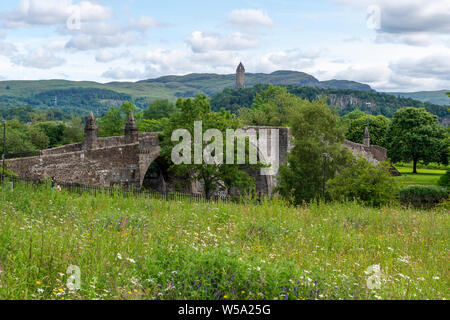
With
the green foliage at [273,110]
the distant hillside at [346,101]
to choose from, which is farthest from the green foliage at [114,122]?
the distant hillside at [346,101]

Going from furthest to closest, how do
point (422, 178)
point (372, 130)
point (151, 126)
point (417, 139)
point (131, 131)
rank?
point (372, 130)
point (151, 126)
point (417, 139)
point (422, 178)
point (131, 131)

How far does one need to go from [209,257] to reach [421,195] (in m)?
31.8

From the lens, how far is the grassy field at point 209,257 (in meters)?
4.73

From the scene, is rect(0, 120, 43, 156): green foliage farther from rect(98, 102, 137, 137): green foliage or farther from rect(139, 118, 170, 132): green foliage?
rect(139, 118, 170, 132): green foliage

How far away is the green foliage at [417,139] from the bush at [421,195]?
19.7 metres

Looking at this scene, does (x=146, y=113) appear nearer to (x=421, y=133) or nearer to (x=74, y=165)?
(x=421, y=133)

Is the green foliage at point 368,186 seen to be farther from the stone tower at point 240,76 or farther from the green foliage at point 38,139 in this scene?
the stone tower at point 240,76

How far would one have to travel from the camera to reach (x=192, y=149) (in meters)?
29.0

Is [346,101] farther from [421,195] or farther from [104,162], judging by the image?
[104,162]

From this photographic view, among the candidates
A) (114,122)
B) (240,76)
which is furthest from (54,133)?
(240,76)

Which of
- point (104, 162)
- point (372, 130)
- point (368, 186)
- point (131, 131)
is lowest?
point (368, 186)

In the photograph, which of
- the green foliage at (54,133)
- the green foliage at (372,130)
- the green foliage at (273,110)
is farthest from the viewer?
the green foliage at (54,133)

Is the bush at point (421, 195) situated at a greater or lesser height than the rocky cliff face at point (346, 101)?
lesser
